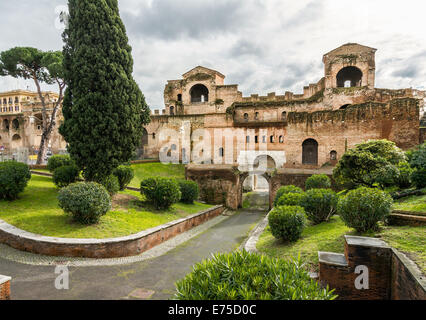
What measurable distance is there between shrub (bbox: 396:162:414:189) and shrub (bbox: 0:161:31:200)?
17079mm

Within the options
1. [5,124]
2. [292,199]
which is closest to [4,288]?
[292,199]

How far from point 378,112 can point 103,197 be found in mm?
22581

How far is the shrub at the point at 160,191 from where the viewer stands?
13.2m

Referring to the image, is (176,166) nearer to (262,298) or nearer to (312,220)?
(312,220)

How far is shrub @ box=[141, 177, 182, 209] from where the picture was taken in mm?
13227

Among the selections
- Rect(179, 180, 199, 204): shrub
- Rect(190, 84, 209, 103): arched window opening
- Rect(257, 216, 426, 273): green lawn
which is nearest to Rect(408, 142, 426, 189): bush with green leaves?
Rect(257, 216, 426, 273): green lawn

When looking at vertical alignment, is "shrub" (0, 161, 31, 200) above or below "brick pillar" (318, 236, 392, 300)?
above

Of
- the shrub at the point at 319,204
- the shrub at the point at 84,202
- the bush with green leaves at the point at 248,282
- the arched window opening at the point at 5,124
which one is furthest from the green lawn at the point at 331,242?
the arched window opening at the point at 5,124

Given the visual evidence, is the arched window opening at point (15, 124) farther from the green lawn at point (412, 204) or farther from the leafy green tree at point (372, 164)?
the green lawn at point (412, 204)

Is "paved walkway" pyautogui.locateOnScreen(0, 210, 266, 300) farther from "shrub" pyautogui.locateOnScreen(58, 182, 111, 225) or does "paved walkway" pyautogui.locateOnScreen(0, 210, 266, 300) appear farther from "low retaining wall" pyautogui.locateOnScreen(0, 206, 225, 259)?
"shrub" pyautogui.locateOnScreen(58, 182, 111, 225)

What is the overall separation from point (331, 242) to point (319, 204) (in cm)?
280

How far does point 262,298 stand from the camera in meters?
2.97

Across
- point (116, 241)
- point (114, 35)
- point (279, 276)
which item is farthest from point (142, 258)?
point (114, 35)

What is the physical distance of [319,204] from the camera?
31.9ft
